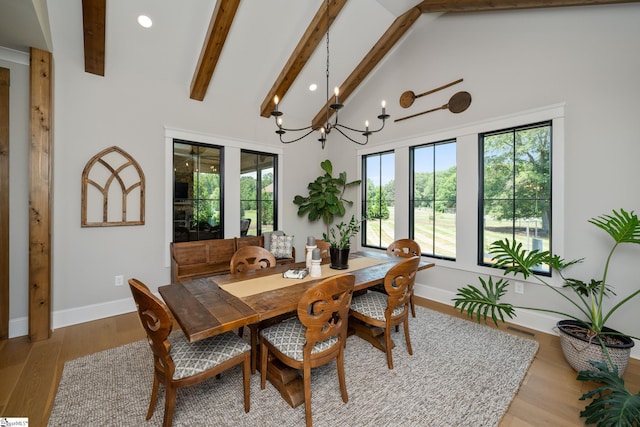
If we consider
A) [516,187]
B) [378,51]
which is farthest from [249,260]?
[378,51]

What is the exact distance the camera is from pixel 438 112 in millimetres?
3789

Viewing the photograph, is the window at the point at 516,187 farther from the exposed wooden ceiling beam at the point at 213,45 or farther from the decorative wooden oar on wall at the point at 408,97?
the exposed wooden ceiling beam at the point at 213,45

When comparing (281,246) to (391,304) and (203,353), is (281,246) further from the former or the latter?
(203,353)

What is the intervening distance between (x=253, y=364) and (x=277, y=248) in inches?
88.8

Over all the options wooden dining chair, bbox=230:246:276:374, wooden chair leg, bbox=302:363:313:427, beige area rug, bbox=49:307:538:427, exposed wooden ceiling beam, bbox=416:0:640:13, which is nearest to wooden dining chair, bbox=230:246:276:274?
wooden dining chair, bbox=230:246:276:374

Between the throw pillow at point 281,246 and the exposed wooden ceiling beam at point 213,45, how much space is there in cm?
237

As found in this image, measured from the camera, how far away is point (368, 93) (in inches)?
185

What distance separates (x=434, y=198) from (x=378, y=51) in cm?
236

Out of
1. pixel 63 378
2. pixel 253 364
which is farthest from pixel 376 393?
pixel 63 378

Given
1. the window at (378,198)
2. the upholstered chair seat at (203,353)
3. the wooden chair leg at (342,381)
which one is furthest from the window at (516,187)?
the upholstered chair seat at (203,353)

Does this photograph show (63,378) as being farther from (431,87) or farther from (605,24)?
(605,24)

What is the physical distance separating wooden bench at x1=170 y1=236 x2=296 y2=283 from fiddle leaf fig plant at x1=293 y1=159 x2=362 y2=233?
1.28 m

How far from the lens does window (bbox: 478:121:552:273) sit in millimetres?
3010

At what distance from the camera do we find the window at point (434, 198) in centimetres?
378
